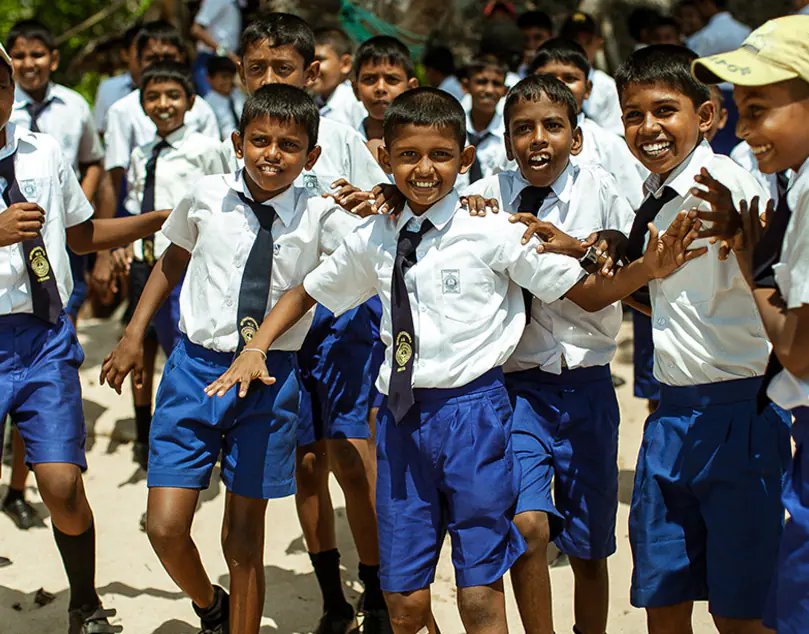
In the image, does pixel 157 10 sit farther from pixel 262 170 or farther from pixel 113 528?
pixel 262 170

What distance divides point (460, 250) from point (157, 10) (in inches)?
314

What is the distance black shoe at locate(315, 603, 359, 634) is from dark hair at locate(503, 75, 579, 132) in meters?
1.93

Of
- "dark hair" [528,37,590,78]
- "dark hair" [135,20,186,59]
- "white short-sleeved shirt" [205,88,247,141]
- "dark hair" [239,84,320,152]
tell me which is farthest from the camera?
"white short-sleeved shirt" [205,88,247,141]

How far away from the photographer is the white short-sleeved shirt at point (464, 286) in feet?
10.7

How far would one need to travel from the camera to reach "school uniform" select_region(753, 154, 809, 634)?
2561mm

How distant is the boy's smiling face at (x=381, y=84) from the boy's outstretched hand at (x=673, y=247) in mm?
2367

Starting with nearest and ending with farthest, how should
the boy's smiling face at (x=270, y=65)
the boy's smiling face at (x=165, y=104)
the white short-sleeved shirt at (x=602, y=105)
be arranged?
the boy's smiling face at (x=270, y=65), the boy's smiling face at (x=165, y=104), the white short-sleeved shirt at (x=602, y=105)

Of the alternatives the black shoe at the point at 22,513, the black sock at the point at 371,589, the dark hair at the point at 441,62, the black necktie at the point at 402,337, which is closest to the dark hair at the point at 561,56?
the black necktie at the point at 402,337

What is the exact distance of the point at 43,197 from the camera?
396 cm

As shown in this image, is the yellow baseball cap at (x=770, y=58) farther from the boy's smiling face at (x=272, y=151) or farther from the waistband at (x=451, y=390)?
the boy's smiling face at (x=272, y=151)

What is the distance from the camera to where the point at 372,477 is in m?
4.36

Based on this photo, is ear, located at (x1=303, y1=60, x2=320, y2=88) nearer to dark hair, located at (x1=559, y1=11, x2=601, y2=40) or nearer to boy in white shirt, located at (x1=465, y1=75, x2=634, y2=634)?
boy in white shirt, located at (x1=465, y1=75, x2=634, y2=634)

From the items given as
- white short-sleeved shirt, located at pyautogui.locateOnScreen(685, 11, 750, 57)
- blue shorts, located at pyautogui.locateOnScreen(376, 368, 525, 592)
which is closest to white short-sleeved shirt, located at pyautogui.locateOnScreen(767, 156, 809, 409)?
blue shorts, located at pyautogui.locateOnScreen(376, 368, 525, 592)

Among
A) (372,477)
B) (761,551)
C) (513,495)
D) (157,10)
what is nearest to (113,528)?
(372,477)
